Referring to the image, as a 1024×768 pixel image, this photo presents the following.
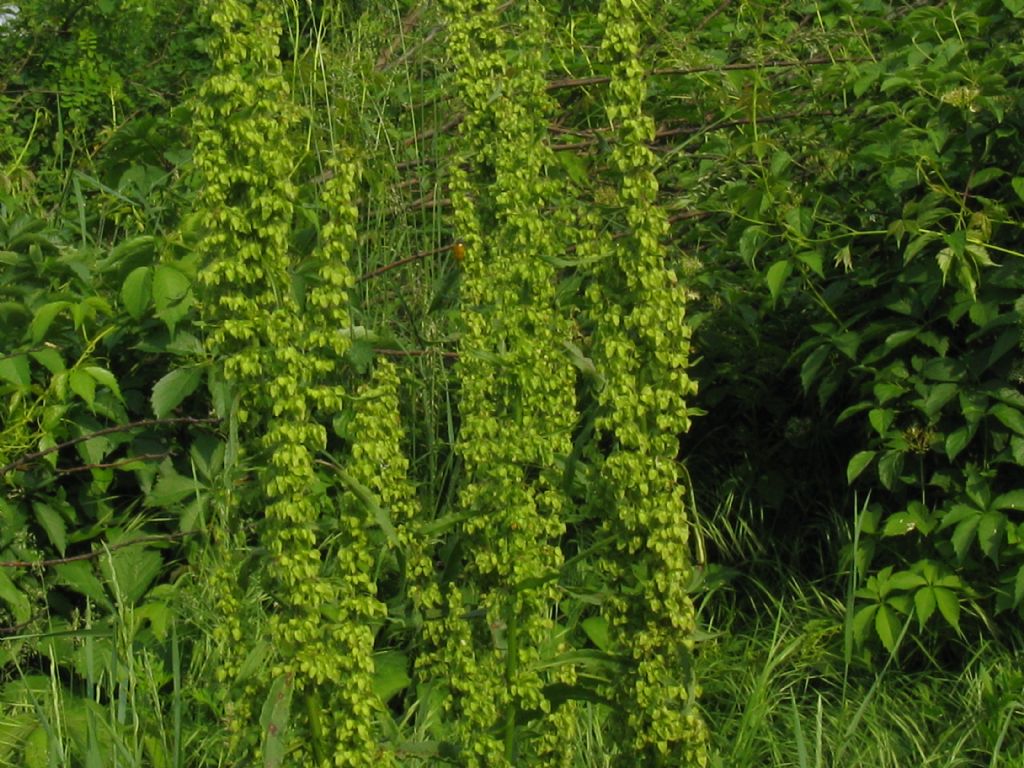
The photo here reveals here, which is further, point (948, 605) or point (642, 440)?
point (948, 605)

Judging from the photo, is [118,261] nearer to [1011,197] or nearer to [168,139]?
[168,139]

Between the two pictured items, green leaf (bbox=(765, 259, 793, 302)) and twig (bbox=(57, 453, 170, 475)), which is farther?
green leaf (bbox=(765, 259, 793, 302))

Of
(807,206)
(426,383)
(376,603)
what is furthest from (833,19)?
(376,603)

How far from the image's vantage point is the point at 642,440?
8.56 ft

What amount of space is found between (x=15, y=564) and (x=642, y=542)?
2.02 meters

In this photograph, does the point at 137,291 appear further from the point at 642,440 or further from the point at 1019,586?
the point at 1019,586

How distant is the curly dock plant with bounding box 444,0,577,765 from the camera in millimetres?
2711

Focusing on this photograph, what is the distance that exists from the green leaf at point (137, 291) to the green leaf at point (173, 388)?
194mm

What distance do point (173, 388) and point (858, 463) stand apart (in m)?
1.90

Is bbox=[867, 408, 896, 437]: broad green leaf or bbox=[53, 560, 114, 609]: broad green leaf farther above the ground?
bbox=[867, 408, 896, 437]: broad green leaf

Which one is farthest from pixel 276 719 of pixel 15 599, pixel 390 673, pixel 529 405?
pixel 15 599

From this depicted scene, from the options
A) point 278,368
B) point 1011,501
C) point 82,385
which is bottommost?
point 1011,501

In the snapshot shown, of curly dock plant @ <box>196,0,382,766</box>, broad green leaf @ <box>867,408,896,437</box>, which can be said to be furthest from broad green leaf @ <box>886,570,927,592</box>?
curly dock plant @ <box>196,0,382,766</box>

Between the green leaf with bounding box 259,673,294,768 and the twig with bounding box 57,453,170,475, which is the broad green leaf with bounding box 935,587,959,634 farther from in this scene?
the twig with bounding box 57,453,170,475
